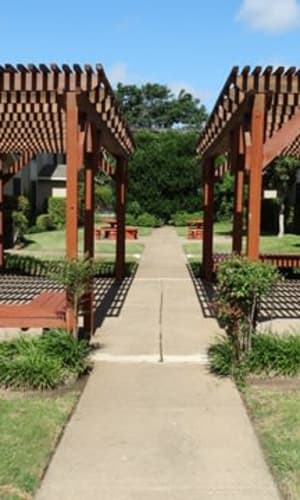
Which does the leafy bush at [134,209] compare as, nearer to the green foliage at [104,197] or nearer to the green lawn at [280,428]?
the green foliage at [104,197]

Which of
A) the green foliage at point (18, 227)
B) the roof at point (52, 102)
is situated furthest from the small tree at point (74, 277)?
the green foliage at point (18, 227)

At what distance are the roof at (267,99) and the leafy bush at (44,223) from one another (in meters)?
20.3

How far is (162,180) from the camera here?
1331 inches

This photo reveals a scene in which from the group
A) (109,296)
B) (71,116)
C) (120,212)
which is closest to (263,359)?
(71,116)

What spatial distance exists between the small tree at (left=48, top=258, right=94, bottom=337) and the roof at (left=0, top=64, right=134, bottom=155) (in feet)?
6.13

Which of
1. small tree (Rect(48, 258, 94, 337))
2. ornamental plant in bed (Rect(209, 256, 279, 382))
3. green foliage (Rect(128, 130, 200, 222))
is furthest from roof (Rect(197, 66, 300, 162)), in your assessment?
green foliage (Rect(128, 130, 200, 222))

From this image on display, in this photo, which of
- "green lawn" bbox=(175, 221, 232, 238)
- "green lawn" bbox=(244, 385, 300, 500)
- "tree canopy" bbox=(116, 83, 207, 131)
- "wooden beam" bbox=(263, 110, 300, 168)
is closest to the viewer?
"green lawn" bbox=(244, 385, 300, 500)

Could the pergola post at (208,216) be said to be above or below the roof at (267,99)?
below

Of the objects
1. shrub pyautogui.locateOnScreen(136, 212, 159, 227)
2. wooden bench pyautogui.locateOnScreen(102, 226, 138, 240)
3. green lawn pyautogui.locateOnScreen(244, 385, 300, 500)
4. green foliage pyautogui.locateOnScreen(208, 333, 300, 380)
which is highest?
shrub pyautogui.locateOnScreen(136, 212, 159, 227)

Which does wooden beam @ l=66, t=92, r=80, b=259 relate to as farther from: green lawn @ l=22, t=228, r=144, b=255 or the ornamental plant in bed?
green lawn @ l=22, t=228, r=144, b=255

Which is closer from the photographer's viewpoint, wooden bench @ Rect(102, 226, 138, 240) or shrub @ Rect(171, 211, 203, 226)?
wooden bench @ Rect(102, 226, 138, 240)

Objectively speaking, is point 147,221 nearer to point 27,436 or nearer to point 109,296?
point 109,296

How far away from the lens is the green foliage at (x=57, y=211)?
31.2m

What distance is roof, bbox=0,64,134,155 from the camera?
260 inches
